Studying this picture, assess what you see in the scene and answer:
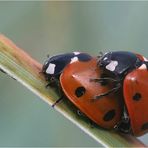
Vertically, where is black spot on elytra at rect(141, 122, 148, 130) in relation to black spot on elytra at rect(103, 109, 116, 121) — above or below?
below

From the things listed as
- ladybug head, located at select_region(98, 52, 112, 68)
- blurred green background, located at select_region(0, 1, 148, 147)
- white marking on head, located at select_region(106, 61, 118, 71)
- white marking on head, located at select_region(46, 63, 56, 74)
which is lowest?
blurred green background, located at select_region(0, 1, 148, 147)

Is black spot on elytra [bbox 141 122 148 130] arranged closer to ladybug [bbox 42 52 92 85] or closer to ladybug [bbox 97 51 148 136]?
ladybug [bbox 97 51 148 136]

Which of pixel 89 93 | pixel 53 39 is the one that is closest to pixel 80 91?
pixel 89 93

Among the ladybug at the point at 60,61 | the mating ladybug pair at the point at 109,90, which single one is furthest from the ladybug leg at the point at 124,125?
the ladybug at the point at 60,61

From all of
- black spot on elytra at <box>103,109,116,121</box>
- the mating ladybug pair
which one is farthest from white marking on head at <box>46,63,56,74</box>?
black spot on elytra at <box>103,109,116,121</box>

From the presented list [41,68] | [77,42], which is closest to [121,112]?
[41,68]

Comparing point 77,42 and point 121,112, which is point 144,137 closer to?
point 121,112

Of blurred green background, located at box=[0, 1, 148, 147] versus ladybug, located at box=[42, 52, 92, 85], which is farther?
blurred green background, located at box=[0, 1, 148, 147]

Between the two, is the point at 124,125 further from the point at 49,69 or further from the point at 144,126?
the point at 49,69
